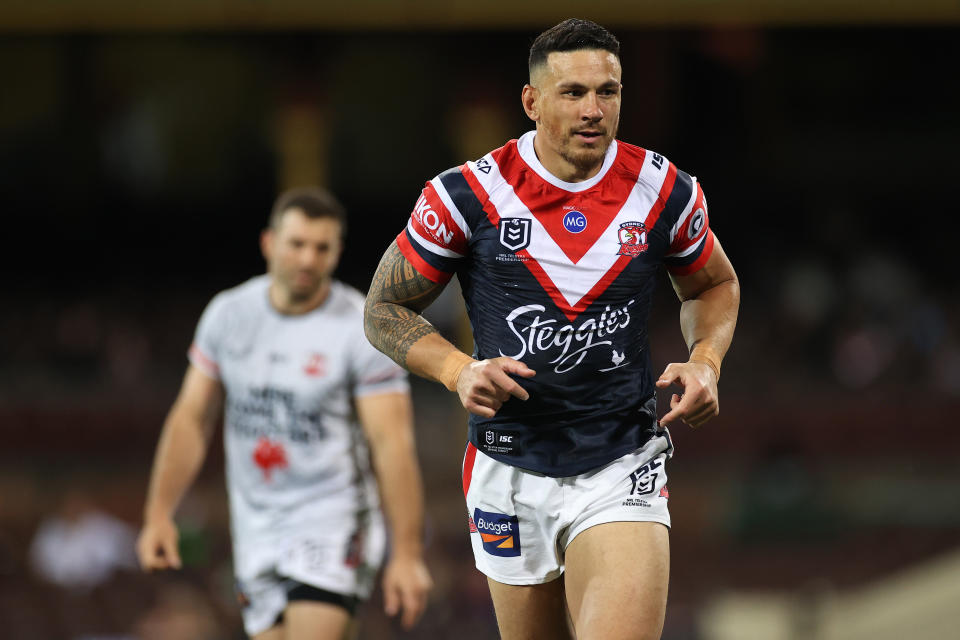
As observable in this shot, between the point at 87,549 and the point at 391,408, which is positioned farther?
the point at 87,549

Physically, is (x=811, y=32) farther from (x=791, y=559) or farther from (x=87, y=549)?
(x=87, y=549)

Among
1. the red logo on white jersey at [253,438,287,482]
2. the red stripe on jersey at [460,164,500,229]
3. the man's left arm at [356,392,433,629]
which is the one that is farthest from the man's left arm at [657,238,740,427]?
the red logo on white jersey at [253,438,287,482]

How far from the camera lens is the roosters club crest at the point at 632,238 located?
369 cm

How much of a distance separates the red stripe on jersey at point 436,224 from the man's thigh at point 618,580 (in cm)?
92

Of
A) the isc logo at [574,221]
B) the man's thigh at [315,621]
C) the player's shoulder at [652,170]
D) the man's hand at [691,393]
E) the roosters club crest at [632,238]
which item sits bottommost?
the man's thigh at [315,621]

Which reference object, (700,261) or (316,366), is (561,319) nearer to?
(700,261)

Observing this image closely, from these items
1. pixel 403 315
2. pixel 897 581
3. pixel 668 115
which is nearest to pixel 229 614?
pixel 897 581

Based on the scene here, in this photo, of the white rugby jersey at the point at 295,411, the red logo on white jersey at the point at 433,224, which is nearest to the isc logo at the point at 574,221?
the red logo on white jersey at the point at 433,224

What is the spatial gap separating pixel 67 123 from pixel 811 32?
11.4 m

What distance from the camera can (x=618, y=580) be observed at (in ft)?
11.4

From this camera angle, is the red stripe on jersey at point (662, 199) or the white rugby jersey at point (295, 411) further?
the white rugby jersey at point (295, 411)

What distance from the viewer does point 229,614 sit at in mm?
9938

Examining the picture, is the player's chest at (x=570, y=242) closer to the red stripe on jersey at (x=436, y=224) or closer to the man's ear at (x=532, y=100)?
the red stripe on jersey at (x=436, y=224)

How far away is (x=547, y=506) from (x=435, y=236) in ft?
2.80
